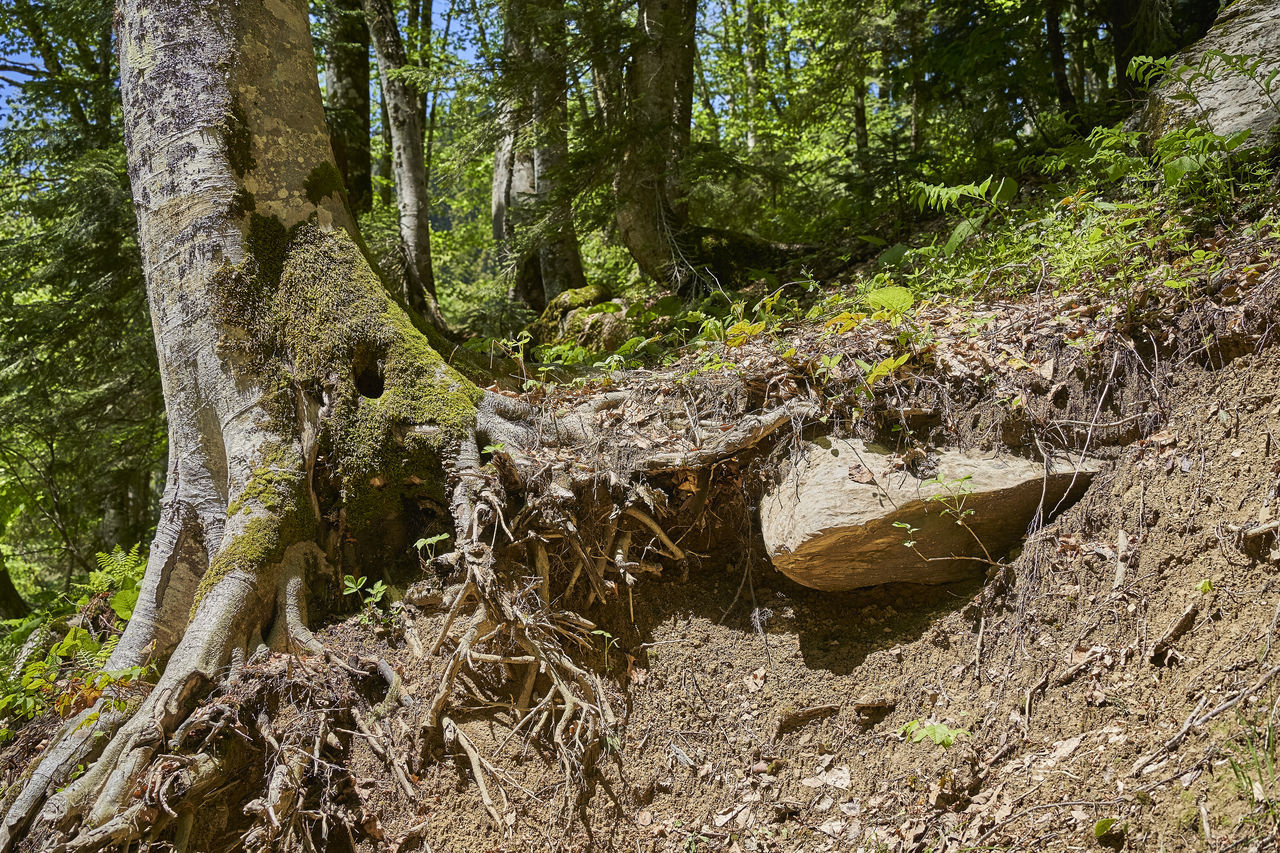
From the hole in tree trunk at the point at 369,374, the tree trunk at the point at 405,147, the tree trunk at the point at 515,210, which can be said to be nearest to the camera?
the hole in tree trunk at the point at 369,374

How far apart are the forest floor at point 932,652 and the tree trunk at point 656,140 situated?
341 cm

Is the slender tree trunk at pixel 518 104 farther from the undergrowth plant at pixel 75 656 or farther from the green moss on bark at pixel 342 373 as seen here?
the undergrowth plant at pixel 75 656

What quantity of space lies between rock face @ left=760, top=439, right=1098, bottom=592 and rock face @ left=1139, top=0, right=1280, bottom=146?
273cm

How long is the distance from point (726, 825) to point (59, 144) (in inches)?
423

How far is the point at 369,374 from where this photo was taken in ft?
13.0

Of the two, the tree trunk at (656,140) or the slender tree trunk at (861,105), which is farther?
the slender tree trunk at (861,105)

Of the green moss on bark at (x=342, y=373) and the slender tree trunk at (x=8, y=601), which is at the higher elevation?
the green moss on bark at (x=342, y=373)

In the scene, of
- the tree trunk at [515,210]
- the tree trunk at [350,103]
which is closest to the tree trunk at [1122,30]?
the tree trunk at [515,210]

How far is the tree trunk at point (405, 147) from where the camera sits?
802 centimetres

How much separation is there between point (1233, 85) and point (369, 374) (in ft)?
19.0

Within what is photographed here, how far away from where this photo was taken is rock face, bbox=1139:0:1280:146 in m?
4.23

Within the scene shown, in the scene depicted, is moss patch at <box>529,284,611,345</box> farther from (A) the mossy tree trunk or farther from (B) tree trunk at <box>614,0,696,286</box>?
(A) the mossy tree trunk

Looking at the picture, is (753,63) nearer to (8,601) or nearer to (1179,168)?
(1179,168)

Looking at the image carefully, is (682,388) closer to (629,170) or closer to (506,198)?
(629,170)
